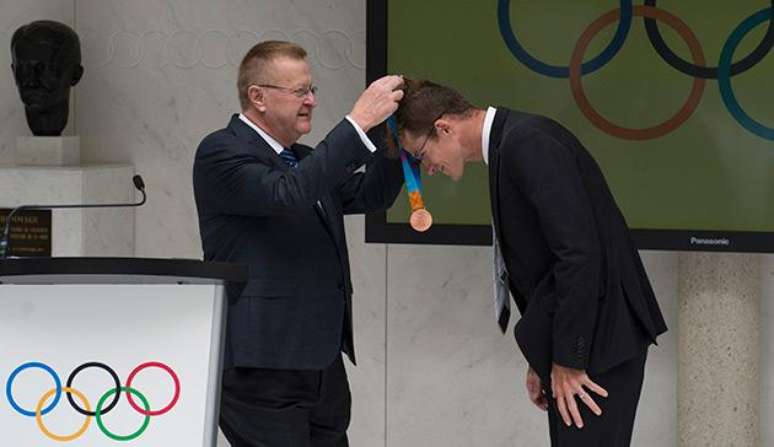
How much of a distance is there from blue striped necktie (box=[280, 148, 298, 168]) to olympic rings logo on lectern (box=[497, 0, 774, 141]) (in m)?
1.30

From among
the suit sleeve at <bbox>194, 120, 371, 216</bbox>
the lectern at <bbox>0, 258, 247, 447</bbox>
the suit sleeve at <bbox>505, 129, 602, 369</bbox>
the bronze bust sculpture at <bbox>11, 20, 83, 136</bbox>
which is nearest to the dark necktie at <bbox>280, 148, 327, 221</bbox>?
the suit sleeve at <bbox>194, 120, 371, 216</bbox>

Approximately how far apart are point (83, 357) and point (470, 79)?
2330 millimetres

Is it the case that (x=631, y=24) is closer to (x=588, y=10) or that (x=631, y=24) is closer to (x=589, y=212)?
(x=588, y=10)

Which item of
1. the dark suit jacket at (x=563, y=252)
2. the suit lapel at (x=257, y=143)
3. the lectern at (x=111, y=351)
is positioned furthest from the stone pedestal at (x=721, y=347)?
the lectern at (x=111, y=351)

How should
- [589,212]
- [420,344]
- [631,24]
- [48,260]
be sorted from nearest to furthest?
1. [48,260]
2. [589,212]
3. [631,24]
4. [420,344]

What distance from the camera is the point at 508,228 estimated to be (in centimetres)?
324

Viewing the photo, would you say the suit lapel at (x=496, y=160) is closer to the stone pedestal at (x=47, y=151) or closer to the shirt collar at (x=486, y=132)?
the shirt collar at (x=486, y=132)

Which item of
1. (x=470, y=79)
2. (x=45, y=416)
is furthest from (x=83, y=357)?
(x=470, y=79)

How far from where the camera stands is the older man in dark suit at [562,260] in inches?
123

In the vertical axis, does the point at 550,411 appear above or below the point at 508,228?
below

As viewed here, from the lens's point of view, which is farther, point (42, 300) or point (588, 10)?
point (588, 10)

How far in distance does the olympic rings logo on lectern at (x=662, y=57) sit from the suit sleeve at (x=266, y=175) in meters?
1.46

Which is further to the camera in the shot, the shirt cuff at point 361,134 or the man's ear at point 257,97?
the man's ear at point 257,97

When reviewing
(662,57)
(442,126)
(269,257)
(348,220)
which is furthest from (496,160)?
(348,220)
